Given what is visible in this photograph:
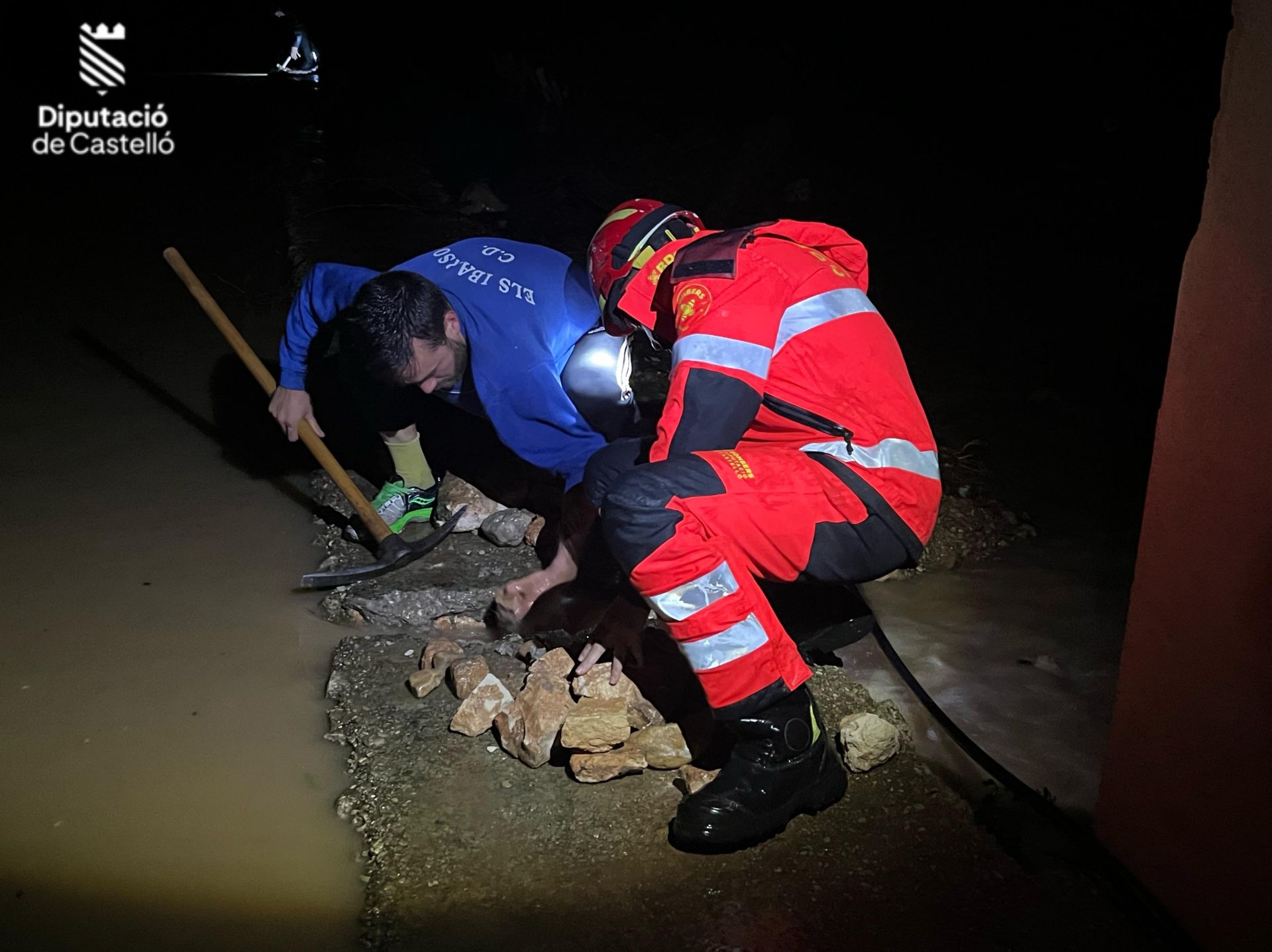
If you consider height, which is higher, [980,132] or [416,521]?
[980,132]

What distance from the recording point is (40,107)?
1145 cm

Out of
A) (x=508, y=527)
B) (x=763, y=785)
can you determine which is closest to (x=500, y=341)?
(x=508, y=527)

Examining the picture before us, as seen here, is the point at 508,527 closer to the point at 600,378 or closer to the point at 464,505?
the point at 464,505

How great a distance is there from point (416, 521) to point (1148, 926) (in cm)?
232

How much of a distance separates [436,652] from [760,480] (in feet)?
3.41

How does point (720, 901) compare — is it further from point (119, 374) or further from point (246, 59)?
point (246, 59)

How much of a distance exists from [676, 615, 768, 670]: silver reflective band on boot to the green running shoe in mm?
1597

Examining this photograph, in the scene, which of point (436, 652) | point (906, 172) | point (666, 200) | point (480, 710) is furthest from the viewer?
point (906, 172)

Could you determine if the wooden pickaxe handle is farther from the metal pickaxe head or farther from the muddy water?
the muddy water

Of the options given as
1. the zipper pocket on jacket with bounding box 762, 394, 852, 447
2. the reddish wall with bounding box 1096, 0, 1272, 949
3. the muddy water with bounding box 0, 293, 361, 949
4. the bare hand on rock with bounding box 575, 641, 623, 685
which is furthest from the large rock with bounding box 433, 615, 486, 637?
the reddish wall with bounding box 1096, 0, 1272, 949

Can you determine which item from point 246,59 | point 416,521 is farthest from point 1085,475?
point 246,59

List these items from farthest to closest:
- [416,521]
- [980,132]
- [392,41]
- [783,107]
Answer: [392,41]
[783,107]
[980,132]
[416,521]

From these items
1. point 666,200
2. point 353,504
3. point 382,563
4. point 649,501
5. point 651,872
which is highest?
point 666,200

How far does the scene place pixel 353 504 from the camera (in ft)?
10.0
